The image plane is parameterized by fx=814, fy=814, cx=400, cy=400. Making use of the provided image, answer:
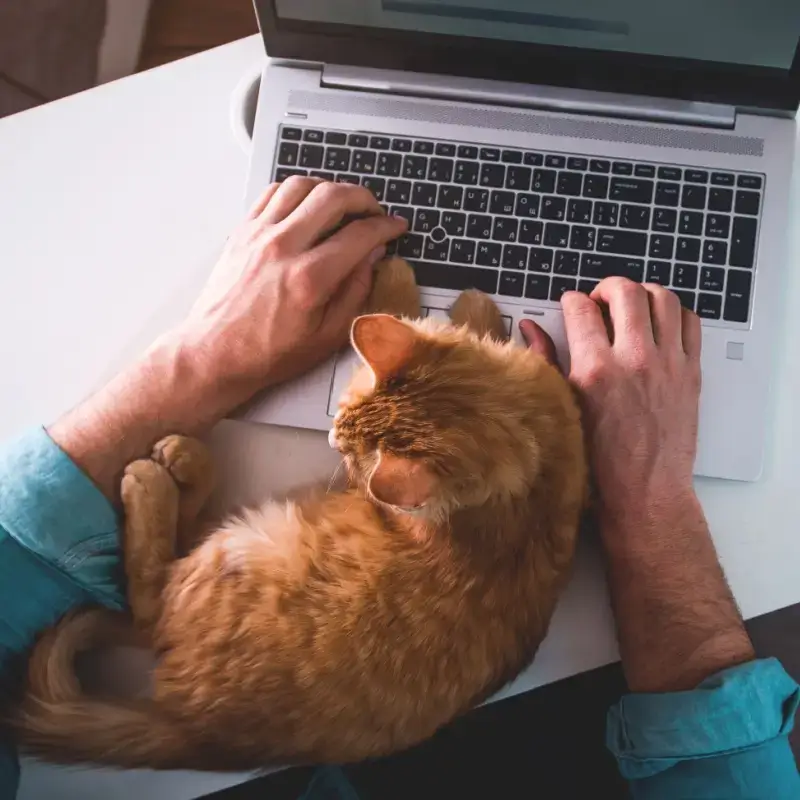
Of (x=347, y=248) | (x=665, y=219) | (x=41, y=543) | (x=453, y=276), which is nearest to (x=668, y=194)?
(x=665, y=219)

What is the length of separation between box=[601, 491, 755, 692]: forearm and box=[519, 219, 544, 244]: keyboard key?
0.30 meters

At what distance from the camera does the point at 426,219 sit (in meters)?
0.87

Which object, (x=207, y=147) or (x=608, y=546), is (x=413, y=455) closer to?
(x=608, y=546)

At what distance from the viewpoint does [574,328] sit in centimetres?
83

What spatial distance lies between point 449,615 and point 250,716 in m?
0.21

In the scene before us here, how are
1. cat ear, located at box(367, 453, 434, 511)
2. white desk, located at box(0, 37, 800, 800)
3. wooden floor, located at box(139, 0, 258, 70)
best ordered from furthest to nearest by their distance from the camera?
wooden floor, located at box(139, 0, 258, 70) → white desk, located at box(0, 37, 800, 800) → cat ear, located at box(367, 453, 434, 511)

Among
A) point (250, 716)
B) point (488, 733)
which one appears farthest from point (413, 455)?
point (488, 733)

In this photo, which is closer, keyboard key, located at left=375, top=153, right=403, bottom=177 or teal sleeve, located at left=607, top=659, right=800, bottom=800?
teal sleeve, located at left=607, top=659, right=800, bottom=800

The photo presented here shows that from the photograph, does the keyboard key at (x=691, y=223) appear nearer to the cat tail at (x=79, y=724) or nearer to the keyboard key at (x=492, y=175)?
the keyboard key at (x=492, y=175)

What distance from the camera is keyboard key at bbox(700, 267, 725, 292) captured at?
0.84m

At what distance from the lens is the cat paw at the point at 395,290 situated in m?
0.85

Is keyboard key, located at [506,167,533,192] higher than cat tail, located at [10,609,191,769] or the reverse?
higher

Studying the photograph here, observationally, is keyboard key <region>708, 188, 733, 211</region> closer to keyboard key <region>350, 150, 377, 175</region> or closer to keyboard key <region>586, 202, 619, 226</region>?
keyboard key <region>586, 202, 619, 226</region>

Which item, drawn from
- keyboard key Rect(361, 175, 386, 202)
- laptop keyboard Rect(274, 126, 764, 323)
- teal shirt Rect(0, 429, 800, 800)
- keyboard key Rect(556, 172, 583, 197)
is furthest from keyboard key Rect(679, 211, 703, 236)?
teal shirt Rect(0, 429, 800, 800)
